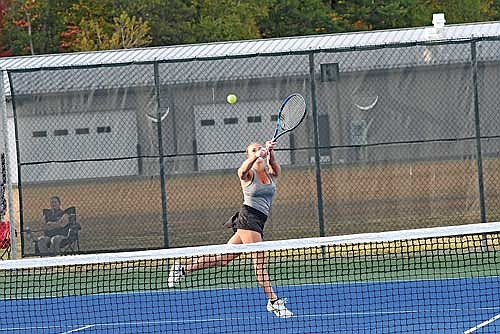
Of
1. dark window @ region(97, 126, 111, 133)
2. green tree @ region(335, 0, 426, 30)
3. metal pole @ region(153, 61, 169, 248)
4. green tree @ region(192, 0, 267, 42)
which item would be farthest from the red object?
green tree @ region(335, 0, 426, 30)

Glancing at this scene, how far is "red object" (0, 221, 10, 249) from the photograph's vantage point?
565 inches

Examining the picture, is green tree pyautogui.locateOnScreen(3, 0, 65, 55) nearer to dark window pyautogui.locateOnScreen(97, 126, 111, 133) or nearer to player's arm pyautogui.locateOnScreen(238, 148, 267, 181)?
dark window pyautogui.locateOnScreen(97, 126, 111, 133)

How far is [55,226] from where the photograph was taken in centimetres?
1365

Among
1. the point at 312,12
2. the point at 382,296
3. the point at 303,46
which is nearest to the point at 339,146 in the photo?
the point at 382,296

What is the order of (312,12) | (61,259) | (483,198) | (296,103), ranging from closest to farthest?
1. (61,259)
2. (296,103)
3. (483,198)
4. (312,12)

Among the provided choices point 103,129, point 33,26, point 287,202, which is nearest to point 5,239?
point 103,129

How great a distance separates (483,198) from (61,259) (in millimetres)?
5943

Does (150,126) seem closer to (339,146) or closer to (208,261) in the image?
(339,146)

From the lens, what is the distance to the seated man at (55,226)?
13586mm

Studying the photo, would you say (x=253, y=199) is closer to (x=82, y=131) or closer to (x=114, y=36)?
(x=82, y=131)

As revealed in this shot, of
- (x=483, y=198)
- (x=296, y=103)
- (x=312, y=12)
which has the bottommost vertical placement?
(x=483, y=198)

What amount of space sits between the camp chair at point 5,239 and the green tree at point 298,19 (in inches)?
1140

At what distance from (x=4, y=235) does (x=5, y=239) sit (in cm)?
13

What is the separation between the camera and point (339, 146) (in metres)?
13.5
